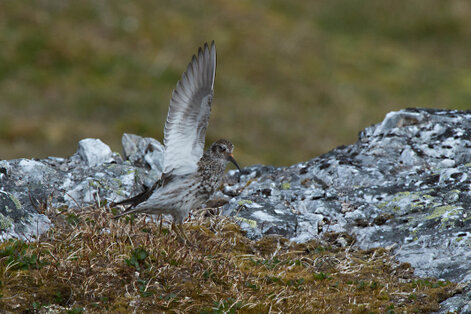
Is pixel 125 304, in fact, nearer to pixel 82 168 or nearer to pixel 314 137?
pixel 82 168

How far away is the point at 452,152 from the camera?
8758 mm

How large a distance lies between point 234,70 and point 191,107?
725 inches

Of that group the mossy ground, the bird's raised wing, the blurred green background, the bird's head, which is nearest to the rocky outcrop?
the mossy ground

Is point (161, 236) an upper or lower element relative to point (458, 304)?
upper

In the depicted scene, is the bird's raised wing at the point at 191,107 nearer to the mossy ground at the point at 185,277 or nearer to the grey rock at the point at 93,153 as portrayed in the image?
the mossy ground at the point at 185,277

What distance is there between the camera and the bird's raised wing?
23.9 feet

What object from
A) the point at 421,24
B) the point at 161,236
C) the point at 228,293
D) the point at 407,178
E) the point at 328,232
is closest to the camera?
the point at 228,293

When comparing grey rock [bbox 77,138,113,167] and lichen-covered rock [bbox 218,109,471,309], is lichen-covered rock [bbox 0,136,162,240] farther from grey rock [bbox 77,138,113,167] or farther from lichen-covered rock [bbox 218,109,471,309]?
lichen-covered rock [bbox 218,109,471,309]

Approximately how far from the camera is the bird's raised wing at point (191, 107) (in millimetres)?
7285

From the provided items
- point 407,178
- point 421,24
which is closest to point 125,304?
point 407,178

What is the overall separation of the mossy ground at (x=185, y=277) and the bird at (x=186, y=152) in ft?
1.03

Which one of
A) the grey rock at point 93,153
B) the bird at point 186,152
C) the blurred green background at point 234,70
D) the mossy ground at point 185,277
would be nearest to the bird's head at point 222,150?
the bird at point 186,152

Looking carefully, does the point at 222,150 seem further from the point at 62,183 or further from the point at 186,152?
the point at 62,183

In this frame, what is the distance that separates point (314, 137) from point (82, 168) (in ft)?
45.5
